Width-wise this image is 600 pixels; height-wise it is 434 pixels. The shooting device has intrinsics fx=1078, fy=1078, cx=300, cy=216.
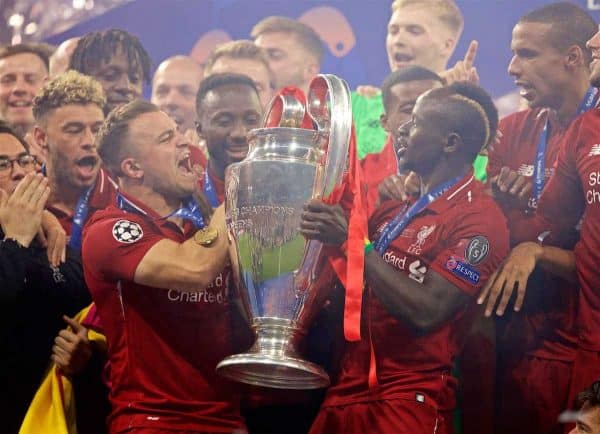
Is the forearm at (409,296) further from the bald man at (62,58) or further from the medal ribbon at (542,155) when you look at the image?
the bald man at (62,58)

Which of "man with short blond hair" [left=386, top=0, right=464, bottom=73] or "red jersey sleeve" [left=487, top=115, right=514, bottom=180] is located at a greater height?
"man with short blond hair" [left=386, top=0, right=464, bottom=73]

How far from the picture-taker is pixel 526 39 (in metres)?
3.29

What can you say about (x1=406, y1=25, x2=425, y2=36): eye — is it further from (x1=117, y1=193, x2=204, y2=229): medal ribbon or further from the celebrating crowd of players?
(x1=117, y1=193, x2=204, y2=229): medal ribbon

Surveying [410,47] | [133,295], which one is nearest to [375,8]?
[410,47]

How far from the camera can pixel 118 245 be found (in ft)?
10.7

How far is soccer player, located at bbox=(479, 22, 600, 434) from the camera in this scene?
10.2 feet

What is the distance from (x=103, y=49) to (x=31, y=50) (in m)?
0.27

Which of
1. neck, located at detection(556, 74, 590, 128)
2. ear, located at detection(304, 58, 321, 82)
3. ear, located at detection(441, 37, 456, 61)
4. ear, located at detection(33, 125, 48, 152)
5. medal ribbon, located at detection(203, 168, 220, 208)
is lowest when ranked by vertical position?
medal ribbon, located at detection(203, 168, 220, 208)

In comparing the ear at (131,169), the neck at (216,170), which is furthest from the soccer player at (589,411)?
the ear at (131,169)

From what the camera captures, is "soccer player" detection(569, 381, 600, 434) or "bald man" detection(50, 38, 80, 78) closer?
"soccer player" detection(569, 381, 600, 434)

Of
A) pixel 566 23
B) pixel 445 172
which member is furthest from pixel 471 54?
pixel 445 172

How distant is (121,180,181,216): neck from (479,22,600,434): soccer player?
3.26ft

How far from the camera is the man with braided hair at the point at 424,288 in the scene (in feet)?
10.1

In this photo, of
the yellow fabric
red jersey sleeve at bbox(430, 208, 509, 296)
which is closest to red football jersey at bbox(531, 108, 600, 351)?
red jersey sleeve at bbox(430, 208, 509, 296)
